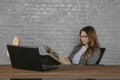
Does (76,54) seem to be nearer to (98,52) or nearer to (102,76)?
(98,52)

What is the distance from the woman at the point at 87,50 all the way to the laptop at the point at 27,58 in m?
1.07

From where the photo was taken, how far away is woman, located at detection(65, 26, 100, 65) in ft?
12.9

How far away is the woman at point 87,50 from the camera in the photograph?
392cm

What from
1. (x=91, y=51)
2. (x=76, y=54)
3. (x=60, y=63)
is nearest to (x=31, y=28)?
(x=76, y=54)

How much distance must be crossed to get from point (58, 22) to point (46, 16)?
22 centimetres

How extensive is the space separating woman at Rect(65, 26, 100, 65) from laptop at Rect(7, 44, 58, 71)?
1073 mm

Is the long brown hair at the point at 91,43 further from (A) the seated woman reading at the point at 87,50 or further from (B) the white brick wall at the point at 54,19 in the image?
(B) the white brick wall at the point at 54,19

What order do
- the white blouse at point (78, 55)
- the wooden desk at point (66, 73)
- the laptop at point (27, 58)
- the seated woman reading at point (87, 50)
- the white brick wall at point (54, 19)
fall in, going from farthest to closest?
the white brick wall at point (54, 19) → the white blouse at point (78, 55) → the seated woman reading at point (87, 50) → the laptop at point (27, 58) → the wooden desk at point (66, 73)

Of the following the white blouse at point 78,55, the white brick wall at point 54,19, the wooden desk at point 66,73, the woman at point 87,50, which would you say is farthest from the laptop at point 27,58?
the white brick wall at point 54,19

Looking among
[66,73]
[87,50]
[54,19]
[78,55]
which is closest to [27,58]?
[66,73]

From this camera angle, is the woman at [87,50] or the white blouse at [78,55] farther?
the white blouse at [78,55]

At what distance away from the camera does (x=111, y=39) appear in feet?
17.4

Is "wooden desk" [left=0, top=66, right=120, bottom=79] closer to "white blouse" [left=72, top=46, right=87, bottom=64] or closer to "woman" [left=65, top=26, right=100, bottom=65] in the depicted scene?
"woman" [left=65, top=26, right=100, bottom=65]

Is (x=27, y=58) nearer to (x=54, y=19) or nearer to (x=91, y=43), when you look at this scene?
(x=91, y=43)
